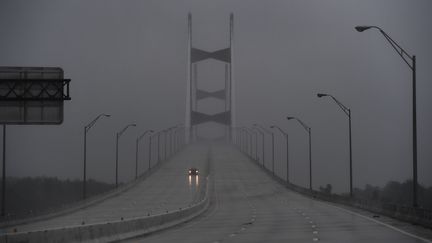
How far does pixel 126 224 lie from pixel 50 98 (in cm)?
823

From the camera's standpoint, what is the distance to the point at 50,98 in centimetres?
3203

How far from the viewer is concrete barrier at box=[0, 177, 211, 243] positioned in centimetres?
2357

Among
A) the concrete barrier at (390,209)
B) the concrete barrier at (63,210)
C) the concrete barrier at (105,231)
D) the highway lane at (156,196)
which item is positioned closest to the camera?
the concrete barrier at (105,231)

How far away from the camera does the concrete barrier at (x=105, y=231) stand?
23.6 metres

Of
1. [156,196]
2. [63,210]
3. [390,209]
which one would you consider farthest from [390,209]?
[156,196]

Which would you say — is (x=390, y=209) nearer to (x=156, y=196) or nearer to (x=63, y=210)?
(x=63, y=210)

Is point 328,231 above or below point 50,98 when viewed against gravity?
below

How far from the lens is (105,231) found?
33.8m

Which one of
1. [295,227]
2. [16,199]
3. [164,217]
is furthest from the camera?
[16,199]

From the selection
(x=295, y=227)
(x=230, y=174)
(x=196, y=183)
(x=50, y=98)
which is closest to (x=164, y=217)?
(x=295, y=227)

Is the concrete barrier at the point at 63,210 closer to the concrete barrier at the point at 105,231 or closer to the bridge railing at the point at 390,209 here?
the concrete barrier at the point at 105,231

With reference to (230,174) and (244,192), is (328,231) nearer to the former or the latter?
(244,192)

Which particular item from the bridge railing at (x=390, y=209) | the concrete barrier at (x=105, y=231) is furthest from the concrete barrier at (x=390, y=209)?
the concrete barrier at (x=105, y=231)

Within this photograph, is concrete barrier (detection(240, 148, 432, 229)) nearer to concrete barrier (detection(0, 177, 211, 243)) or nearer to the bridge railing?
the bridge railing
